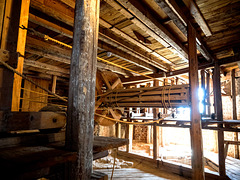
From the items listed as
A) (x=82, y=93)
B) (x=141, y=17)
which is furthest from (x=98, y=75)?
(x=82, y=93)

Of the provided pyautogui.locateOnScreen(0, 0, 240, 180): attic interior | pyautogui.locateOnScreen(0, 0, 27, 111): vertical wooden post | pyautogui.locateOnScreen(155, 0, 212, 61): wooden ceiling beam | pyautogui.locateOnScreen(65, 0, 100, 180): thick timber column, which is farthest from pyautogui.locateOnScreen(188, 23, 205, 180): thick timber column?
pyautogui.locateOnScreen(0, 0, 27, 111): vertical wooden post

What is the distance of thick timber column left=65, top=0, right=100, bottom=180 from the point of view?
111 centimetres

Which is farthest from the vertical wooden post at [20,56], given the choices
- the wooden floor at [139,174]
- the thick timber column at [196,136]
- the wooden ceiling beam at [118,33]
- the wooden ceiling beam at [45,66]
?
the wooden floor at [139,174]

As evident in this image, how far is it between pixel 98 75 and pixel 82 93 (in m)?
3.61

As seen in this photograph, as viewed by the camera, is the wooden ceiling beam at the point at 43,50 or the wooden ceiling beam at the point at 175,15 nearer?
the wooden ceiling beam at the point at 175,15

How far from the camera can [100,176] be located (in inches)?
46.8

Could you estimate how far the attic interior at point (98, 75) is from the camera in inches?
44.8

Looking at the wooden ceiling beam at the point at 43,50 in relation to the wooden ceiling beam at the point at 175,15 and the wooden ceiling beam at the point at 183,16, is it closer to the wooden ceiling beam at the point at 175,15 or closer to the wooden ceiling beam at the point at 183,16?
the wooden ceiling beam at the point at 175,15

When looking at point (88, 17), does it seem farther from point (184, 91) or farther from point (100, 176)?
point (184, 91)

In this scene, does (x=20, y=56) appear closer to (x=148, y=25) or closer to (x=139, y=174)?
(x=148, y=25)

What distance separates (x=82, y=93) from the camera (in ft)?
3.82

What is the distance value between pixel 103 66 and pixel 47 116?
14.5 feet

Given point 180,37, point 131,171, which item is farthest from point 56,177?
point 131,171

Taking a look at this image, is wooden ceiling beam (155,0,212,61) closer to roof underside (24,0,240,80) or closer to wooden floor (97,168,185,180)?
roof underside (24,0,240,80)
